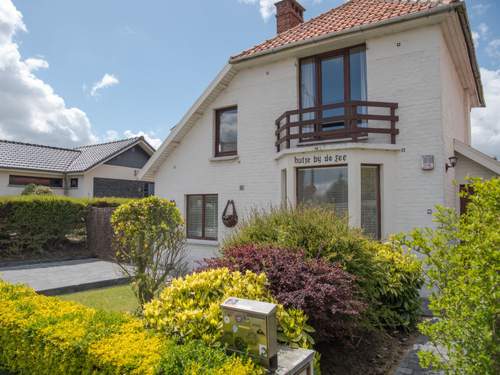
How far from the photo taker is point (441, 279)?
2988 millimetres

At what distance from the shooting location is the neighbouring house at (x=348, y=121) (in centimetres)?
839

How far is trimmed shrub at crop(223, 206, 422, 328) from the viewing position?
16.4 feet

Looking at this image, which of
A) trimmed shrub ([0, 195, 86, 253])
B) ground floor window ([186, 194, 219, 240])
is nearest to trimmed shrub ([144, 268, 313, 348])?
ground floor window ([186, 194, 219, 240])

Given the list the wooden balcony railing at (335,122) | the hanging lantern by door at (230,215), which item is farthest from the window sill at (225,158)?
the wooden balcony railing at (335,122)

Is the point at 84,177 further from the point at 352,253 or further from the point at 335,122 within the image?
the point at 352,253

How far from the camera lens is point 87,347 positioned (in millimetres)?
2871

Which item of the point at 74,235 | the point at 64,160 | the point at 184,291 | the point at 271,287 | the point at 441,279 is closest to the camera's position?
the point at 441,279

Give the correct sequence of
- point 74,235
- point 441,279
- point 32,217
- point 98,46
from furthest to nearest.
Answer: point 74,235 → point 32,217 → point 98,46 → point 441,279

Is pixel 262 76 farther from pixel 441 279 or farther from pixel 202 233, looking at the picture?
pixel 441 279

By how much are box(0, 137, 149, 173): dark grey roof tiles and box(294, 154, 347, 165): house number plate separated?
1968 centimetres

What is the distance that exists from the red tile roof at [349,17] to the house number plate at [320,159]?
3.54m

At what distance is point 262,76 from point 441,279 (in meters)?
9.40

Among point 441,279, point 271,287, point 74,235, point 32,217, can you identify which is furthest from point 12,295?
point 74,235

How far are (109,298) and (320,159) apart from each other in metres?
6.61
